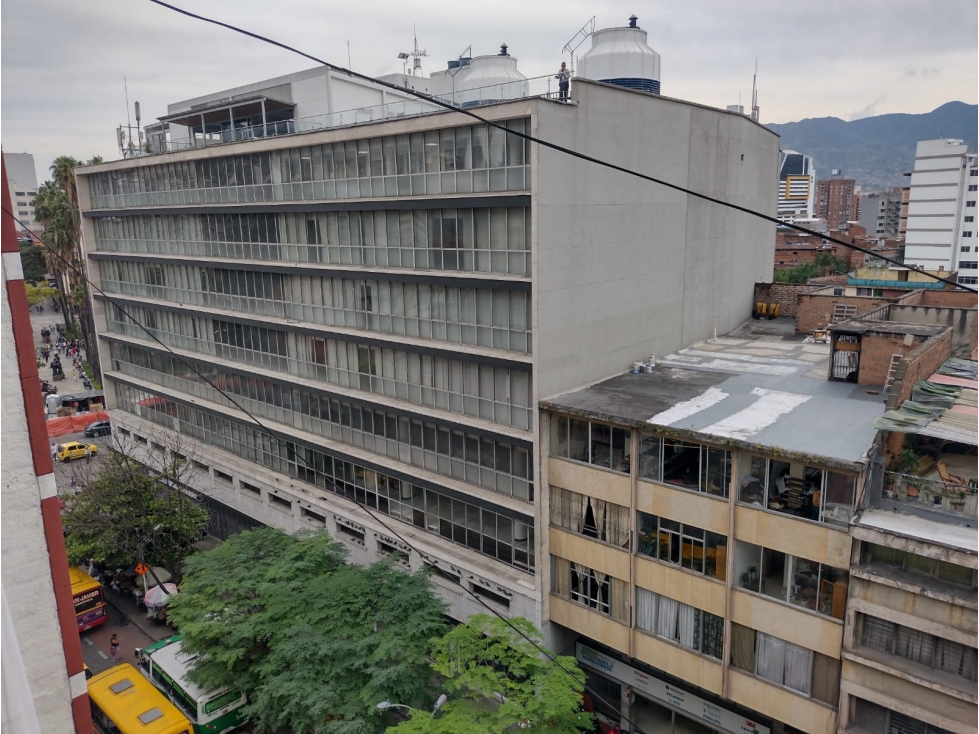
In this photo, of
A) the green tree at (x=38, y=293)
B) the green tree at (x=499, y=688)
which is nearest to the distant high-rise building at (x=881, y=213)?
the green tree at (x=38, y=293)

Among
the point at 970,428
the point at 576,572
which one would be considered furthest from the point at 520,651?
the point at 970,428

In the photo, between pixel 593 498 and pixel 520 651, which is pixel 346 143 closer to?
pixel 593 498

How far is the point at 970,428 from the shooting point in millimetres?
17000

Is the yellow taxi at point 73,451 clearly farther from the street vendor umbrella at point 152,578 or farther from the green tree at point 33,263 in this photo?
the green tree at point 33,263

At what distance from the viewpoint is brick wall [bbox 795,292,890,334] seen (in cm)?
3142

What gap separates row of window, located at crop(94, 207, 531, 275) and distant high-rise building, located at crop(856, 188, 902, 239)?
154771 millimetres

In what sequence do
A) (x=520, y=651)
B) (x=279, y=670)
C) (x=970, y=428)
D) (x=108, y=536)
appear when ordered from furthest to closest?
(x=108, y=536), (x=279, y=670), (x=520, y=651), (x=970, y=428)

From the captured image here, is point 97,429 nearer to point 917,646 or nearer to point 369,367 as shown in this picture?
point 369,367

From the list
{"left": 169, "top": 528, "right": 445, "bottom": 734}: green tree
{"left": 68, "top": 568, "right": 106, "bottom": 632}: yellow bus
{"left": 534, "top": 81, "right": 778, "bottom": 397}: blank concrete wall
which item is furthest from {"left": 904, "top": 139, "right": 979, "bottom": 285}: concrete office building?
{"left": 68, "top": 568, "right": 106, "bottom": 632}: yellow bus

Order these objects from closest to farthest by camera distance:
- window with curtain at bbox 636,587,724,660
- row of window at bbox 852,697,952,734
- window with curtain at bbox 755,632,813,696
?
row of window at bbox 852,697,952,734
window with curtain at bbox 755,632,813,696
window with curtain at bbox 636,587,724,660

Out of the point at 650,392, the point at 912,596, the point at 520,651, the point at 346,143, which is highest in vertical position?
the point at 346,143

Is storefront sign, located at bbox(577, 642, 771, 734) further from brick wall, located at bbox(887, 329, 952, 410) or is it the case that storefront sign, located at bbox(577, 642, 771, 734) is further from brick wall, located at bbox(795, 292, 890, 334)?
brick wall, located at bbox(795, 292, 890, 334)

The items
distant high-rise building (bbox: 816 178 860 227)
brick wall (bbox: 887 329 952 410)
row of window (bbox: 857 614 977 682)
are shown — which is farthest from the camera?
distant high-rise building (bbox: 816 178 860 227)

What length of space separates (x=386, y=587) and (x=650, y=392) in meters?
10.5
